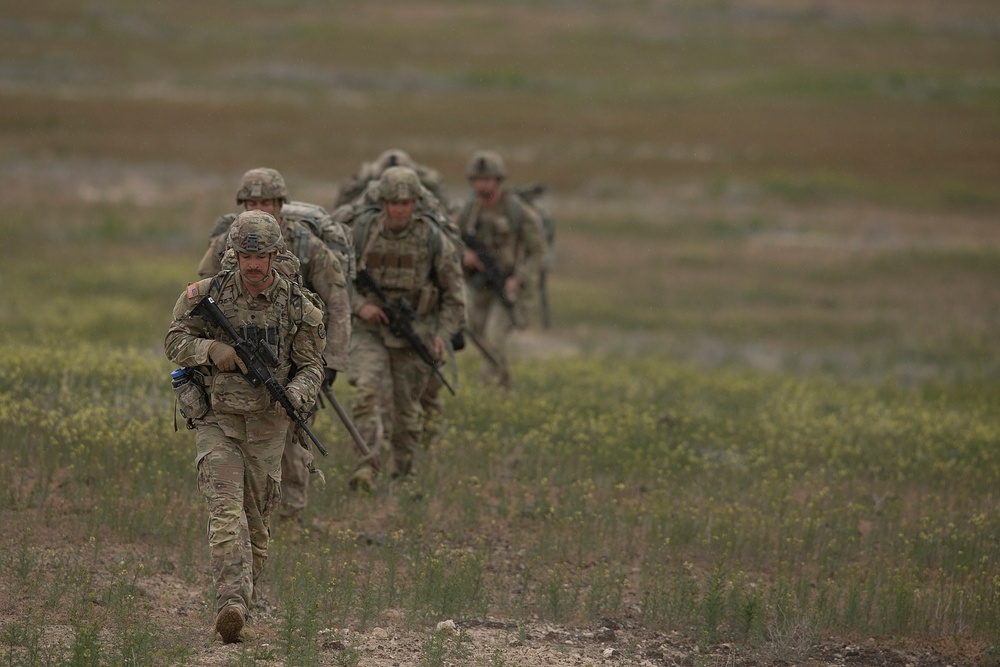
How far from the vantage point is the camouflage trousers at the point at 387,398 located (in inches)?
413

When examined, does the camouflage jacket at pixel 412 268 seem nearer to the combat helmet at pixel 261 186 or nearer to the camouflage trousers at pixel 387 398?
the camouflage trousers at pixel 387 398

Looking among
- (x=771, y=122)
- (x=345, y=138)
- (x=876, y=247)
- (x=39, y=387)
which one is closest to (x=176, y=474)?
(x=39, y=387)

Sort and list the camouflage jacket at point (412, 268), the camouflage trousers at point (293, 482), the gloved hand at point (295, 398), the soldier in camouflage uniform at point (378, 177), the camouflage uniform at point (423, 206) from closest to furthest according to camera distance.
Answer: the gloved hand at point (295, 398) → the camouflage trousers at point (293, 482) → the camouflage jacket at point (412, 268) → the camouflage uniform at point (423, 206) → the soldier in camouflage uniform at point (378, 177)

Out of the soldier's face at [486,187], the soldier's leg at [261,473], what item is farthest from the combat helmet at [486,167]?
the soldier's leg at [261,473]

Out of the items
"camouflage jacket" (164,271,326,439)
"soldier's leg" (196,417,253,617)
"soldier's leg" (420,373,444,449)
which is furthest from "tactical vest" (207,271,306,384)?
"soldier's leg" (420,373,444,449)

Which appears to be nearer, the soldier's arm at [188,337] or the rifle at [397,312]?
the soldier's arm at [188,337]

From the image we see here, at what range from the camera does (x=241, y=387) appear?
745 cm

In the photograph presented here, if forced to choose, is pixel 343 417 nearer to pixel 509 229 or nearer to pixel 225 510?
pixel 225 510

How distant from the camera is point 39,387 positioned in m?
11.9

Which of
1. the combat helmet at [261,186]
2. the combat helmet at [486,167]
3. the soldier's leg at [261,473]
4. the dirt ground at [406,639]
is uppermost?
the combat helmet at [486,167]

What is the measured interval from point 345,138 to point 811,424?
30678 millimetres

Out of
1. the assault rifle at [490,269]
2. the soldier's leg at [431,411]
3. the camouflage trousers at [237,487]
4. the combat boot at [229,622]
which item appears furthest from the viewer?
the assault rifle at [490,269]

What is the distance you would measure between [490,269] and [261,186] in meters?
5.42

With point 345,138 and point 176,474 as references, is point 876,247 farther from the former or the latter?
point 176,474
